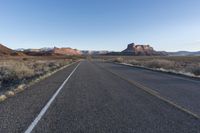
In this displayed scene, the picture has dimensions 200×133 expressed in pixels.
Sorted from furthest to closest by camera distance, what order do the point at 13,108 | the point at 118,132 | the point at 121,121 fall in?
the point at 13,108
the point at 121,121
the point at 118,132

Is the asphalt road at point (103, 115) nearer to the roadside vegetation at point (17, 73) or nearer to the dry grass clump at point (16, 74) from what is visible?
the roadside vegetation at point (17, 73)

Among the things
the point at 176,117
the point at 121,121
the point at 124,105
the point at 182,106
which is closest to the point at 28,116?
the point at 121,121

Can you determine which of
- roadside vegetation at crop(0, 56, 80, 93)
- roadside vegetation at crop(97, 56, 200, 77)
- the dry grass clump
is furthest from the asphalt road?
roadside vegetation at crop(97, 56, 200, 77)

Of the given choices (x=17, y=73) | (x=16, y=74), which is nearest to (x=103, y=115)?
(x=16, y=74)

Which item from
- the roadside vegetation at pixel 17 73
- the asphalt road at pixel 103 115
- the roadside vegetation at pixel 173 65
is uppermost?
the asphalt road at pixel 103 115

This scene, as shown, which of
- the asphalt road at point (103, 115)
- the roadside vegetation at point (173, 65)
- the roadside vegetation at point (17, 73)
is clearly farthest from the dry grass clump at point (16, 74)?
the roadside vegetation at point (173, 65)

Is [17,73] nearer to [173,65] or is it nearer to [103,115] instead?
[103,115]

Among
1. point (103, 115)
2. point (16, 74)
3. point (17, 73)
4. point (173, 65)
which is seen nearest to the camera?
point (103, 115)

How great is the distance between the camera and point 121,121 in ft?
22.7

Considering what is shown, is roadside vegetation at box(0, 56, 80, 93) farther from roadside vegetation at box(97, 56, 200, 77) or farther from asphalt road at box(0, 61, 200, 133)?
roadside vegetation at box(97, 56, 200, 77)

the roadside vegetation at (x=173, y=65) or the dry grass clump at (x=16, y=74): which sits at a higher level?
the dry grass clump at (x=16, y=74)

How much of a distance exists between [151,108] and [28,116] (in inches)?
141

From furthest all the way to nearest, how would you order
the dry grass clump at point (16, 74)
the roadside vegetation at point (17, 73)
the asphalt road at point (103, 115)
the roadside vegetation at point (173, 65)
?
the roadside vegetation at point (173, 65) → the dry grass clump at point (16, 74) → the roadside vegetation at point (17, 73) → the asphalt road at point (103, 115)

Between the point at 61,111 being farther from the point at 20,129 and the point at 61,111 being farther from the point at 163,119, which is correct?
the point at 163,119
